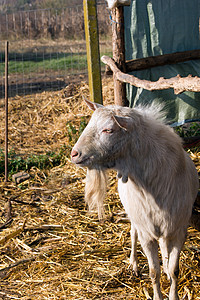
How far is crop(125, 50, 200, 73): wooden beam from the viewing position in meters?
5.37

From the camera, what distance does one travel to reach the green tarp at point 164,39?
5.84 m

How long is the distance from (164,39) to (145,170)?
380 centimetres

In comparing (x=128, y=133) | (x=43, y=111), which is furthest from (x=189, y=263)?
(x=43, y=111)

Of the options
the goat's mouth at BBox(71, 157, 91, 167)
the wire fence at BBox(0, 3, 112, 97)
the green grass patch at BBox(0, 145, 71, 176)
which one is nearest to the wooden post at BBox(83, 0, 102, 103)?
the green grass patch at BBox(0, 145, 71, 176)

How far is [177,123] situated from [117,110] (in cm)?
384

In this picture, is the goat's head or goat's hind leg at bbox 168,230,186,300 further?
goat's hind leg at bbox 168,230,186,300

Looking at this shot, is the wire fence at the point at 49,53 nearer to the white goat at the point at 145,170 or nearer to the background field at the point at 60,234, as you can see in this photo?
the background field at the point at 60,234

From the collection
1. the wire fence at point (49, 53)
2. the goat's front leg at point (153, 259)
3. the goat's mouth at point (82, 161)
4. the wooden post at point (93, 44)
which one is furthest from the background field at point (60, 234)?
the wire fence at point (49, 53)

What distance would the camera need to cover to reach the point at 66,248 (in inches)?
167

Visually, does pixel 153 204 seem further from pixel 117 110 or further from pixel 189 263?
pixel 189 263

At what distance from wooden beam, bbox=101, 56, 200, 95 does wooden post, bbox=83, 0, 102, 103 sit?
20cm

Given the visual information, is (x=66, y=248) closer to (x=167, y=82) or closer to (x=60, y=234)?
(x=60, y=234)

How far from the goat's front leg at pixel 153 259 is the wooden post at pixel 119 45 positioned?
2.55 meters

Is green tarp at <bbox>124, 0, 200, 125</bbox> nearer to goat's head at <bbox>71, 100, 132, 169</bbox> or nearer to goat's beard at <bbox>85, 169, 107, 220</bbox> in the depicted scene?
goat's beard at <bbox>85, 169, 107, 220</bbox>
